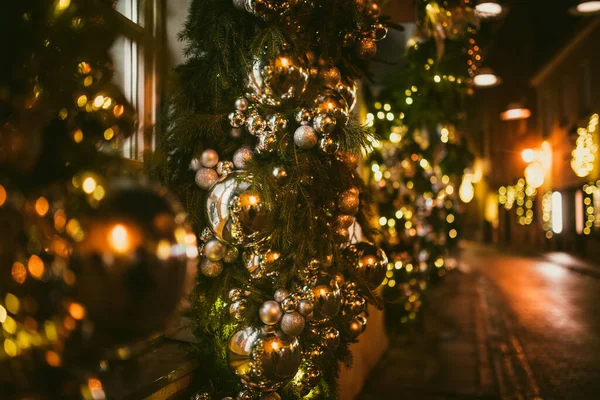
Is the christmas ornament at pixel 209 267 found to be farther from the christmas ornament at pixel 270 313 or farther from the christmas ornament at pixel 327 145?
the christmas ornament at pixel 327 145

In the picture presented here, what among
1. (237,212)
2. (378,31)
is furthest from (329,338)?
(378,31)

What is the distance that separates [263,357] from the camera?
2.72 metres

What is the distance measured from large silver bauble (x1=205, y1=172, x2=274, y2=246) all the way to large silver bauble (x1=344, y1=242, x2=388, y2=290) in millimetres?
756

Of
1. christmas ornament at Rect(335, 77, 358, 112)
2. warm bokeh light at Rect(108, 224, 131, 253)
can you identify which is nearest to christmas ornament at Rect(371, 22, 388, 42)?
christmas ornament at Rect(335, 77, 358, 112)

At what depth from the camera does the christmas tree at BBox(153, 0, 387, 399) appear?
2.76 meters

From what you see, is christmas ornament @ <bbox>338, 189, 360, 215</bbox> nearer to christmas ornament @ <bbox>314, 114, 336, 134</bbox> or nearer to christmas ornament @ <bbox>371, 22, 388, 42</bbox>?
christmas ornament @ <bbox>314, 114, 336, 134</bbox>

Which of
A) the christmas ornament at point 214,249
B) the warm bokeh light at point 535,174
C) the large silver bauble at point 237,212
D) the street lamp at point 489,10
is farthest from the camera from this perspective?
the warm bokeh light at point 535,174

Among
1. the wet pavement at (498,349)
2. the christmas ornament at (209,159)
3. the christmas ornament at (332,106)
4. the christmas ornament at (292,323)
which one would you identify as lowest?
the wet pavement at (498,349)

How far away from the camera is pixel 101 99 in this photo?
4.77 ft

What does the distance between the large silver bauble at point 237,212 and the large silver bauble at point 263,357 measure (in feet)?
1.55

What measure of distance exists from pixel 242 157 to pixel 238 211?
1.22ft

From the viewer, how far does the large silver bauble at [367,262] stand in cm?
334

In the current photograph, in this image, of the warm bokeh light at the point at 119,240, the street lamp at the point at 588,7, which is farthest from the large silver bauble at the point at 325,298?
the street lamp at the point at 588,7

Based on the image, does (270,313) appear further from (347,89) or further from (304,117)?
(347,89)
